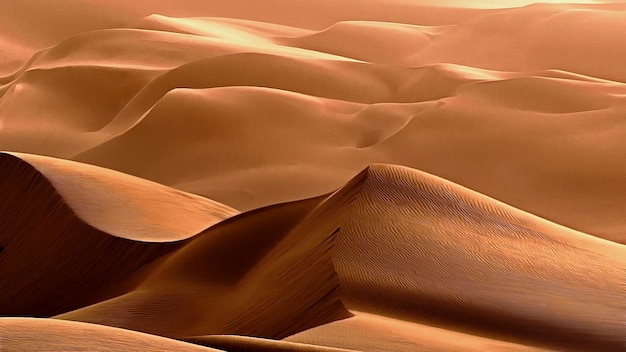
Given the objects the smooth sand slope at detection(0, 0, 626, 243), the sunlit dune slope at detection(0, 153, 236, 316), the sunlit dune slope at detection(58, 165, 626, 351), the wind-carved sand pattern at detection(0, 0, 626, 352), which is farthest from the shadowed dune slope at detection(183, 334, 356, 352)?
the smooth sand slope at detection(0, 0, 626, 243)

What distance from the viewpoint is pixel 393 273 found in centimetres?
138

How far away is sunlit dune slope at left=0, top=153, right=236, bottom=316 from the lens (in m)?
1.85

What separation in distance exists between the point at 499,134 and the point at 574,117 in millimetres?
270

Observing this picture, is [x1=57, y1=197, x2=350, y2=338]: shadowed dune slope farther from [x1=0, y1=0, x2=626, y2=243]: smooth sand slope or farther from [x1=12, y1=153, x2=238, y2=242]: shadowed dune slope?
[x1=0, y1=0, x2=626, y2=243]: smooth sand slope

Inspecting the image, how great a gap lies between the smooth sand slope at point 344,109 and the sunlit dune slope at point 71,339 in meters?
1.79

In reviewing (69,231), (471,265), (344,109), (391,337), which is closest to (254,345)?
(391,337)

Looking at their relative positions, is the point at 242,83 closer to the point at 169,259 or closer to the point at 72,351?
the point at 169,259

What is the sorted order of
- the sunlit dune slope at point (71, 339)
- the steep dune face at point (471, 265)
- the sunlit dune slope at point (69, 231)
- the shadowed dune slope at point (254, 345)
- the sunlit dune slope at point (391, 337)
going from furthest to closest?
the sunlit dune slope at point (69, 231)
the steep dune face at point (471, 265)
the sunlit dune slope at point (391, 337)
the shadowed dune slope at point (254, 345)
the sunlit dune slope at point (71, 339)

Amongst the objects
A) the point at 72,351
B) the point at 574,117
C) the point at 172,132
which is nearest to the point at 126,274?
the point at 72,351

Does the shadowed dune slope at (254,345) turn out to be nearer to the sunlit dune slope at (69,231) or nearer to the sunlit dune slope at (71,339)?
the sunlit dune slope at (71,339)

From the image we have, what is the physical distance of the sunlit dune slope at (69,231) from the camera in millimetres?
1851

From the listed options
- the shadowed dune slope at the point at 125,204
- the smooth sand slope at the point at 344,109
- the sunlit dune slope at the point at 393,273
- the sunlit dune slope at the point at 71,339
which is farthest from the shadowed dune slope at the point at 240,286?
the smooth sand slope at the point at 344,109

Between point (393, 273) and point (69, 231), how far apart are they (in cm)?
74

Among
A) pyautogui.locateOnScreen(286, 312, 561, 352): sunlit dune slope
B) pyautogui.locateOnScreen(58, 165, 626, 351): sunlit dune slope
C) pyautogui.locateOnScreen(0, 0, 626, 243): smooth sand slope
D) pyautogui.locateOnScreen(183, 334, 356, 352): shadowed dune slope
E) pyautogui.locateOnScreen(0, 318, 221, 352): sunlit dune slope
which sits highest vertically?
pyautogui.locateOnScreen(0, 0, 626, 243): smooth sand slope
